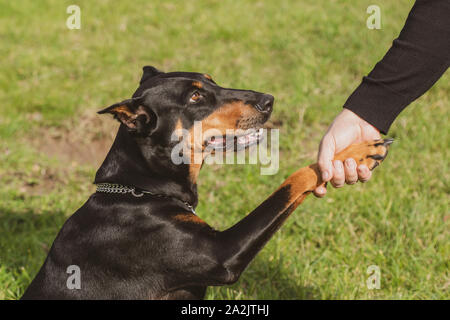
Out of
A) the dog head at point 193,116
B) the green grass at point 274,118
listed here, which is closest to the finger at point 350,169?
the dog head at point 193,116

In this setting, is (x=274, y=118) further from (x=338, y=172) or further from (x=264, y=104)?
(x=338, y=172)

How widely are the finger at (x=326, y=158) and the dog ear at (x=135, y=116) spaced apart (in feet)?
3.68

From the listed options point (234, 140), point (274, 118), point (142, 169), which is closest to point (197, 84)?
point (234, 140)

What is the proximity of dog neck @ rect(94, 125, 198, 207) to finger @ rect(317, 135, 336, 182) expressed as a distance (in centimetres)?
94

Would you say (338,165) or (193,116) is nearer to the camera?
(338,165)

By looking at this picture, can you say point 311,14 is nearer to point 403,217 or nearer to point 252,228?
point 403,217

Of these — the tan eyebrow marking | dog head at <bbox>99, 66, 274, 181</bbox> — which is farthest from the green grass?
the tan eyebrow marking

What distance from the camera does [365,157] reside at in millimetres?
2811

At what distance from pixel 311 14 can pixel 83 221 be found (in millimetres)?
6185

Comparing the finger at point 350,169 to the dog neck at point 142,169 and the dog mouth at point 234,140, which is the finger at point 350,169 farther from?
the dog neck at point 142,169

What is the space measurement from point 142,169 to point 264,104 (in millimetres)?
932

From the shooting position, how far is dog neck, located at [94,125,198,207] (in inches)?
123

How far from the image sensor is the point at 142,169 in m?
3.17

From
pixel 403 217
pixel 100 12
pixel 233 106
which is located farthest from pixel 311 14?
pixel 233 106
